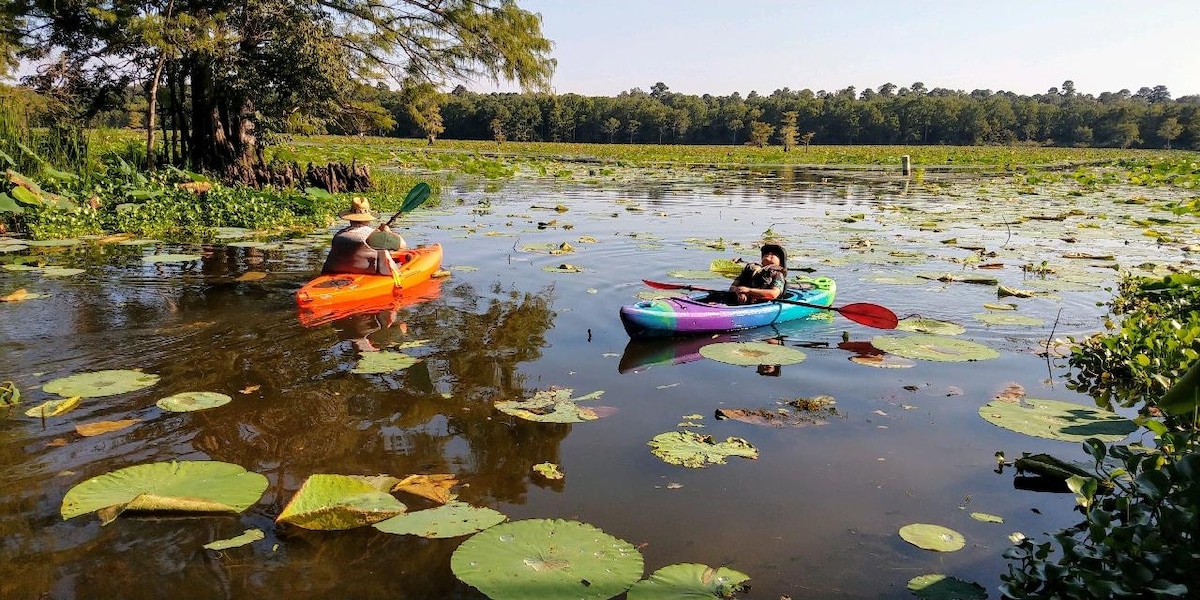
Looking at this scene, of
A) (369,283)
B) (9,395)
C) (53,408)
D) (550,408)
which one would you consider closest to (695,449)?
(550,408)

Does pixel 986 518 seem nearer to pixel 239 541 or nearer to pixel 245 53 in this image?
pixel 239 541

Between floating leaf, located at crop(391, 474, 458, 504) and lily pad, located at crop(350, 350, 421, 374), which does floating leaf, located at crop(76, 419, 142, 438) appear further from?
floating leaf, located at crop(391, 474, 458, 504)

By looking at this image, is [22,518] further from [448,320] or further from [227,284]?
[227,284]

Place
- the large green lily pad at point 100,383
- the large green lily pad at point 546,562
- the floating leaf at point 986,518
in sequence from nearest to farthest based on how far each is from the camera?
the large green lily pad at point 546,562 → the floating leaf at point 986,518 → the large green lily pad at point 100,383

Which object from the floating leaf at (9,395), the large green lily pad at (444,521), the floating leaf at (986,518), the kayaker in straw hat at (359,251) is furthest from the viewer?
the kayaker in straw hat at (359,251)

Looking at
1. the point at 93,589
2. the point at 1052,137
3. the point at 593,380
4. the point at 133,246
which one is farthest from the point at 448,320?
the point at 1052,137

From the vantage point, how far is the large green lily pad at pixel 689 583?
8.18ft

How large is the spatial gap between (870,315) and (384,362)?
3653 millimetres

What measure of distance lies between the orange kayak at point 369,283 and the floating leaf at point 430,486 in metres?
3.51

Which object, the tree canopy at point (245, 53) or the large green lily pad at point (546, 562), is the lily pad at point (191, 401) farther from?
the tree canopy at point (245, 53)

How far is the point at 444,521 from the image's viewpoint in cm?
296

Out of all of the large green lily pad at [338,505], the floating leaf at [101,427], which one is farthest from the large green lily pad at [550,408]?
the floating leaf at [101,427]

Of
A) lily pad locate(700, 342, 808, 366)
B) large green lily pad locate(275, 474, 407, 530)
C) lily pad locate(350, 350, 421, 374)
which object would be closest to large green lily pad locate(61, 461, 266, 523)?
large green lily pad locate(275, 474, 407, 530)

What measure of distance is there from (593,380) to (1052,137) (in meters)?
90.8
